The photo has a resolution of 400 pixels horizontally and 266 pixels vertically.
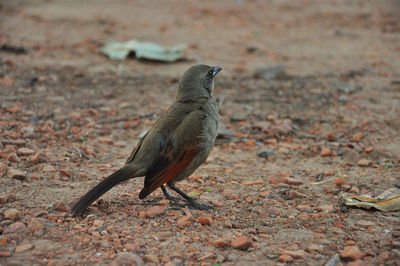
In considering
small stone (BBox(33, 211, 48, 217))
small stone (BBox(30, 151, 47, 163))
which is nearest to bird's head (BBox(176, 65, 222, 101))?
small stone (BBox(30, 151, 47, 163))

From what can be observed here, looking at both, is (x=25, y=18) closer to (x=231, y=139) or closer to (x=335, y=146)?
(x=231, y=139)

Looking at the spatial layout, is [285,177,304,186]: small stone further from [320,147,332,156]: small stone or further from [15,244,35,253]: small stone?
[15,244,35,253]: small stone

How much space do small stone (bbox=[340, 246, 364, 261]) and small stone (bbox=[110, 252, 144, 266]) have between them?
4.98 ft

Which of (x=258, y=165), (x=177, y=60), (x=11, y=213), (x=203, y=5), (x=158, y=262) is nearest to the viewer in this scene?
(x=158, y=262)

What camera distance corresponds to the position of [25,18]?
38.6 ft

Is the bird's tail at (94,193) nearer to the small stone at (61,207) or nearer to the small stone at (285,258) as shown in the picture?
the small stone at (61,207)

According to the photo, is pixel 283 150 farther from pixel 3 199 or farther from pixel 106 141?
pixel 3 199

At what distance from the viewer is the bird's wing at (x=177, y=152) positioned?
435 centimetres

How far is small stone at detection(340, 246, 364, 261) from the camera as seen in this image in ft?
11.3

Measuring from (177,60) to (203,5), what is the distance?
5.96 metres

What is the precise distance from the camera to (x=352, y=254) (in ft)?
11.4

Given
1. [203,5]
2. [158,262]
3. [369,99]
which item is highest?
[203,5]

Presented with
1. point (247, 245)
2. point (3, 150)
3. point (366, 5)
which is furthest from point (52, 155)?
point (366, 5)

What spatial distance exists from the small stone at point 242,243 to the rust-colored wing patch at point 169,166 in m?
0.97
